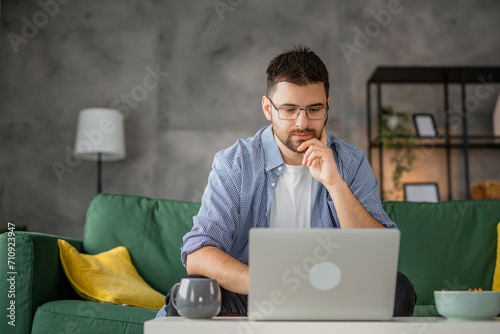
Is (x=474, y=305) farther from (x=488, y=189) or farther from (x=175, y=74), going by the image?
(x=175, y=74)

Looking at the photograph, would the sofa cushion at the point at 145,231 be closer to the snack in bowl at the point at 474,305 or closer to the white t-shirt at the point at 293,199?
the white t-shirt at the point at 293,199

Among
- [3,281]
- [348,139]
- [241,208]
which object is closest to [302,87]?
[241,208]

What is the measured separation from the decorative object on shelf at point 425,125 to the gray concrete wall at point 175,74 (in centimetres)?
10

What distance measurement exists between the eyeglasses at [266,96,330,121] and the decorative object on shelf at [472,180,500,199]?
2.41 meters

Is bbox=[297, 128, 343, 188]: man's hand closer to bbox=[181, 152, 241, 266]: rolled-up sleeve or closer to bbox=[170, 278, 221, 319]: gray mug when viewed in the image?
bbox=[181, 152, 241, 266]: rolled-up sleeve

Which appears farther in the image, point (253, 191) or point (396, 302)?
point (253, 191)

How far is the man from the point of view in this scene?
5.41 ft

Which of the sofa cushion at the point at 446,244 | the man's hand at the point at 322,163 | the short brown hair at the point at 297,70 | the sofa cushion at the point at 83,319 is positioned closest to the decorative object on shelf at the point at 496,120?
the sofa cushion at the point at 446,244

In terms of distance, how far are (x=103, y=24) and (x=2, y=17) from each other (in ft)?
2.50

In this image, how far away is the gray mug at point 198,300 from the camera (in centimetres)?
100

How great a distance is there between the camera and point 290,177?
1.88 meters

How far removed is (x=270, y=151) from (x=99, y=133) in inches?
84.0

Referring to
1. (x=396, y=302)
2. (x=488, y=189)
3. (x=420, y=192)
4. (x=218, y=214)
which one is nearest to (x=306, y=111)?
(x=218, y=214)

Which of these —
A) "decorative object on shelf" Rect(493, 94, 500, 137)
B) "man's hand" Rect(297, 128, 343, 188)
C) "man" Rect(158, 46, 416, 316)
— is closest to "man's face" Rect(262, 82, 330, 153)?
"man" Rect(158, 46, 416, 316)
